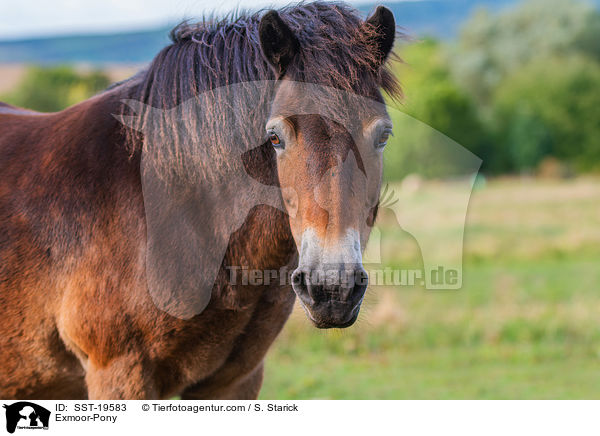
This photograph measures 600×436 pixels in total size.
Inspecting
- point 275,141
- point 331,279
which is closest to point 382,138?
point 275,141

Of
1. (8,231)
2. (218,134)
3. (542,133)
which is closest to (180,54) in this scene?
(218,134)

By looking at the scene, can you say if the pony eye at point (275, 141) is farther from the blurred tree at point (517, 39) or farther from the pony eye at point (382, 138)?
the blurred tree at point (517, 39)

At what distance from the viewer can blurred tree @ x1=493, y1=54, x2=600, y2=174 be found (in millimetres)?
29344

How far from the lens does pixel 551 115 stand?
3469cm

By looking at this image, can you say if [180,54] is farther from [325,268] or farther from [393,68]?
[325,268]

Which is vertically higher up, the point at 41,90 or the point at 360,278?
the point at 41,90

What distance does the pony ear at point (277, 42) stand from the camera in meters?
2.58

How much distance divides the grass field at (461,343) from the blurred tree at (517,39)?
36490 millimetres

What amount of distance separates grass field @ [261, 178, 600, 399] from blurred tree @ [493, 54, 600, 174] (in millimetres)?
17592

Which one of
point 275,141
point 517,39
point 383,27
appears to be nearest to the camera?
point 275,141

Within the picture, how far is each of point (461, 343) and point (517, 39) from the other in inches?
2039
